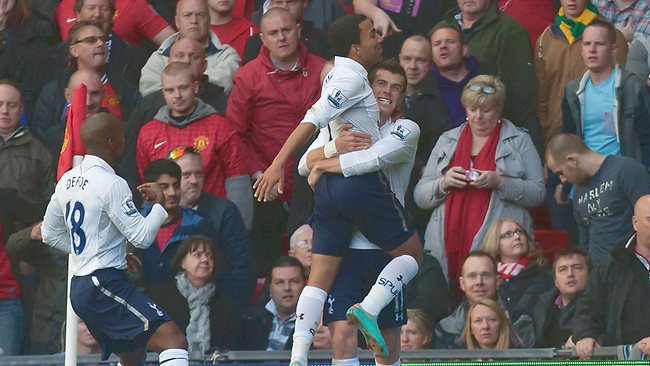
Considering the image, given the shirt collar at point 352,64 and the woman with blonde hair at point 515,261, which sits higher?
the shirt collar at point 352,64

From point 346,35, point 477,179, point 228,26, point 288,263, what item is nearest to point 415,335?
point 288,263

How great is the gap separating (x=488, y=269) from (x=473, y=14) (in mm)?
2818

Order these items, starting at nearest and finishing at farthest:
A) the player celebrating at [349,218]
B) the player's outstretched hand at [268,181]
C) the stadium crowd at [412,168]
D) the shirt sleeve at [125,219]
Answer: the player's outstretched hand at [268,181], the player celebrating at [349,218], the shirt sleeve at [125,219], the stadium crowd at [412,168]

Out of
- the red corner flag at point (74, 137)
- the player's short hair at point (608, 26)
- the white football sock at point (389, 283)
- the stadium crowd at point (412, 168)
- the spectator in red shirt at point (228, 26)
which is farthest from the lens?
the spectator in red shirt at point (228, 26)

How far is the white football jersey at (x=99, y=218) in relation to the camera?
33.0 ft

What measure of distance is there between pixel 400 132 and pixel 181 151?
3702mm

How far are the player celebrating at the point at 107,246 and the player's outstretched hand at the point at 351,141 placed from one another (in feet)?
3.97

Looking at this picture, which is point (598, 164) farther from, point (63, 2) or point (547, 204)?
point (63, 2)

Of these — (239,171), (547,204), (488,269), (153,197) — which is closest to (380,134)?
(153,197)

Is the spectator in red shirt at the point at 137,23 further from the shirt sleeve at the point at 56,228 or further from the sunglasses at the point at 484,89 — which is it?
the shirt sleeve at the point at 56,228

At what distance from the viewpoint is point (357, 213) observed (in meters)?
9.84

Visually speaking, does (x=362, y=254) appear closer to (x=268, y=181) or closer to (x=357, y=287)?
(x=357, y=287)

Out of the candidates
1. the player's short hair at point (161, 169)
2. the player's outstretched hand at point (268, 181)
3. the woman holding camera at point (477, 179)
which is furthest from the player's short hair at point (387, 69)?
the player's short hair at point (161, 169)

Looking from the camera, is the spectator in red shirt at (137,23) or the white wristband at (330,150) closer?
the white wristband at (330,150)
